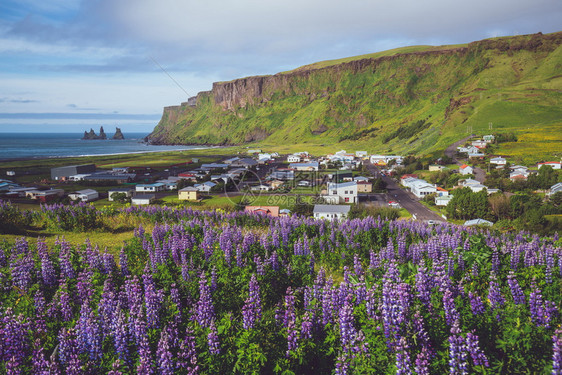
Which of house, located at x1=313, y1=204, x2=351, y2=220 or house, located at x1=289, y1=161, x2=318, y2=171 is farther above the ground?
house, located at x1=289, y1=161, x2=318, y2=171

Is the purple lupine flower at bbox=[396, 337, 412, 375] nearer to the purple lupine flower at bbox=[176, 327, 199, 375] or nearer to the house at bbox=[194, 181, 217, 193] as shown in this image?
the purple lupine flower at bbox=[176, 327, 199, 375]

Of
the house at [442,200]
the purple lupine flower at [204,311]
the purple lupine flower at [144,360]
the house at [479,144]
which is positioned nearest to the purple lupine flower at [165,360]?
the purple lupine flower at [144,360]

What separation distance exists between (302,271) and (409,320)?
4868 mm

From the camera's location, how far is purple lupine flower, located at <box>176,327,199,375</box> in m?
4.84

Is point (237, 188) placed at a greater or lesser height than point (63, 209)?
lesser

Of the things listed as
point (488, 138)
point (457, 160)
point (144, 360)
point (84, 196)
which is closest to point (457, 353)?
point (144, 360)

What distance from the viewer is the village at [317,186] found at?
61828 millimetres

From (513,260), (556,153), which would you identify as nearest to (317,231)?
(513,260)

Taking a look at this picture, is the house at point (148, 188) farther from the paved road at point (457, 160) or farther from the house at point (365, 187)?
the paved road at point (457, 160)

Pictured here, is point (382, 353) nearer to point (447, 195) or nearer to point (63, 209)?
point (63, 209)

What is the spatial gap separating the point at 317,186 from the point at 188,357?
7768cm

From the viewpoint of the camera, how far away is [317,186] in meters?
82.1

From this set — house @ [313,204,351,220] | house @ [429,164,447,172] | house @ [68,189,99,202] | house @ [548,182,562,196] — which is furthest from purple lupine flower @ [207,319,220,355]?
house @ [429,164,447,172]

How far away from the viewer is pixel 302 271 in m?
9.73
